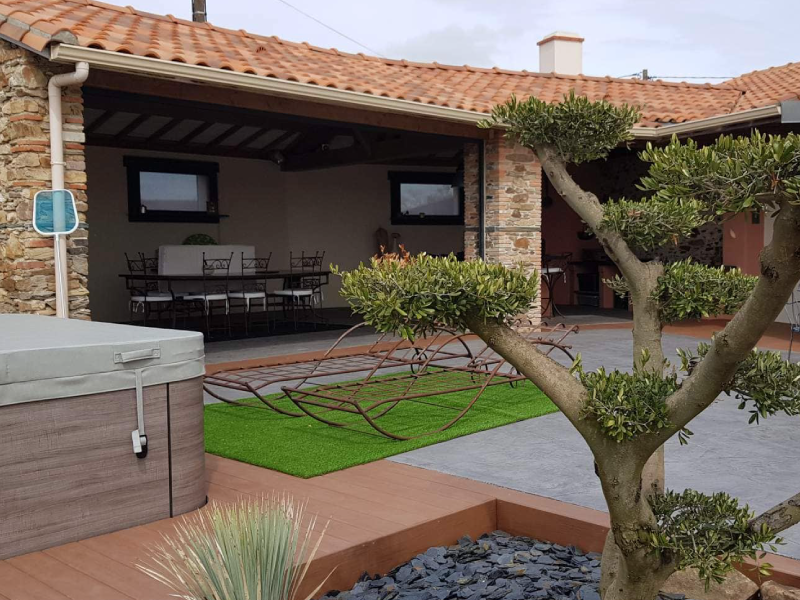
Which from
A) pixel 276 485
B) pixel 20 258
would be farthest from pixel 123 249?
pixel 276 485

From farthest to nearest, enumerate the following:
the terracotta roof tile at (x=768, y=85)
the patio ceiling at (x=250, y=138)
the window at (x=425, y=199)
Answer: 1. the window at (x=425, y=199)
2. the patio ceiling at (x=250, y=138)
3. the terracotta roof tile at (x=768, y=85)

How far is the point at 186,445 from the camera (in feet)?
10.1

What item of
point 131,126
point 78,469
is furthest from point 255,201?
point 78,469

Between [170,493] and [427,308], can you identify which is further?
[170,493]

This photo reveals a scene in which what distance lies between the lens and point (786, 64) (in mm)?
11328

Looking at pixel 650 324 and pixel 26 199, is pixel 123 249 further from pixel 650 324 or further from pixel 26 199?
pixel 650 324

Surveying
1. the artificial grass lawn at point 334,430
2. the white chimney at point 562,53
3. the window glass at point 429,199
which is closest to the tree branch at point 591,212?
the artificial grass lawn at point 334,430

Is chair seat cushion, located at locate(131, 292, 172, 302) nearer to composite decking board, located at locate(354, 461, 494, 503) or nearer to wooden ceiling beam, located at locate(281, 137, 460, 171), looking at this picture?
wooden ceiling beam, located at locate(281, 137, 460, 171)

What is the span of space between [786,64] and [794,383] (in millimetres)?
11043

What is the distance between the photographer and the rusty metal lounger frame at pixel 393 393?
4.61 metres

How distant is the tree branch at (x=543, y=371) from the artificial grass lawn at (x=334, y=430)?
1.84m

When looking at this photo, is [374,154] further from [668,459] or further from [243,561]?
[243,561]

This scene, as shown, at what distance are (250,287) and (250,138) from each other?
2.58 metres

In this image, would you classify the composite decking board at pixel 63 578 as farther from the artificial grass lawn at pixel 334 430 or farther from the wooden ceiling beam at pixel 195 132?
the wooden ceiling beam at pixel 195 132
